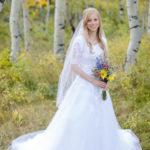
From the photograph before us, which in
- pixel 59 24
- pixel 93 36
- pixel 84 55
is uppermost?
pixel 59 24

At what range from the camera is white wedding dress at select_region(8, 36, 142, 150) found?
2812 mm

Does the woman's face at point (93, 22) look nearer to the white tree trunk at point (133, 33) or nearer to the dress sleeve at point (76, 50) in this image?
the dress sleeve at point (76, 50)

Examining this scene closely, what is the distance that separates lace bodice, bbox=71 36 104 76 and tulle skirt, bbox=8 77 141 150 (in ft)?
0.63

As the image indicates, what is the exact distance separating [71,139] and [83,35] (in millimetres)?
1462

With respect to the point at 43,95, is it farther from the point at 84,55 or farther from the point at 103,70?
the point at 103,70

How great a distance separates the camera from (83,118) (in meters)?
2.81

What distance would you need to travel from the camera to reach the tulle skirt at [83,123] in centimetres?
281

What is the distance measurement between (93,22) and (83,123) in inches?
55.2

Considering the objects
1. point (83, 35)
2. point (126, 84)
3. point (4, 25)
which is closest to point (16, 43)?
point (126, 84)

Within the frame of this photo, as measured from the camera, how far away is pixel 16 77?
5125 mm

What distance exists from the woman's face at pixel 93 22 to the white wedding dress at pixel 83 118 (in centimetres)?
19

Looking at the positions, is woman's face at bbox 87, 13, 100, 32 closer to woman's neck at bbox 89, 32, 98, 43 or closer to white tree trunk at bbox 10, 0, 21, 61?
woman's neck at bbox 89, 32, 98, 43

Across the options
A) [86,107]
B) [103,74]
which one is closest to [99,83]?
[103,74]

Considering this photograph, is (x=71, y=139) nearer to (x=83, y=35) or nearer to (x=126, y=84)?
(x=83, y=35)
